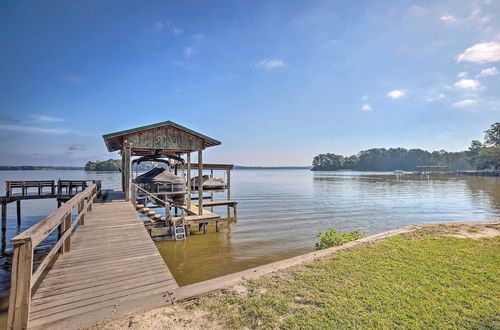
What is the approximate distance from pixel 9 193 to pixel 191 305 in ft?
61.8

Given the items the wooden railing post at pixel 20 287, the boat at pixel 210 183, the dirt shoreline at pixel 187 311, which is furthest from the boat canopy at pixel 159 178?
the wooden railing post at pixel 20 287

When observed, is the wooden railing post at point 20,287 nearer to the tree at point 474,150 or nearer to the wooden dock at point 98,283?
the wooden dock at point 98,283

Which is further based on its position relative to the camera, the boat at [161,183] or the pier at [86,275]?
the boat at [161,183]

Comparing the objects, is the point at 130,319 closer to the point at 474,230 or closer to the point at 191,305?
the point at 191,305

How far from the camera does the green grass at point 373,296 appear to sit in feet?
11.6

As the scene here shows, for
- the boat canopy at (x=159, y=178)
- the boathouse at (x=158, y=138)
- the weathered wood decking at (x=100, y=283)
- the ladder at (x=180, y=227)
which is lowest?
the ladder at (x=180, y=227)

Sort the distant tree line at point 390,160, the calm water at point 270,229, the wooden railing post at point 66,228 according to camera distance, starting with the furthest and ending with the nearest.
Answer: the distant tree line at point 390,160, the calm water at point 270,229, the wooden railing post at point 66,228

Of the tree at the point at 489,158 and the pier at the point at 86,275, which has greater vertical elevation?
the tree at the point at 489,158

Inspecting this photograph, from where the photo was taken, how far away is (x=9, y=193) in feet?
51.4

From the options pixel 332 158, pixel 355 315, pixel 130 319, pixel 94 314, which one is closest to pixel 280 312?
pixel 355 315

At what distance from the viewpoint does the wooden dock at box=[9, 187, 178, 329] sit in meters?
3.23

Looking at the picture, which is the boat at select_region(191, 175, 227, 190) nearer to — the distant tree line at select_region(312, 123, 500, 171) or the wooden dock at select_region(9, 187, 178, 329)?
the wooden dock at select_region(9, 187, 178, 329)

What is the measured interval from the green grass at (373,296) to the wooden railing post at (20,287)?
215 cm

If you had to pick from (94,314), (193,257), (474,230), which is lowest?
(193,257)
